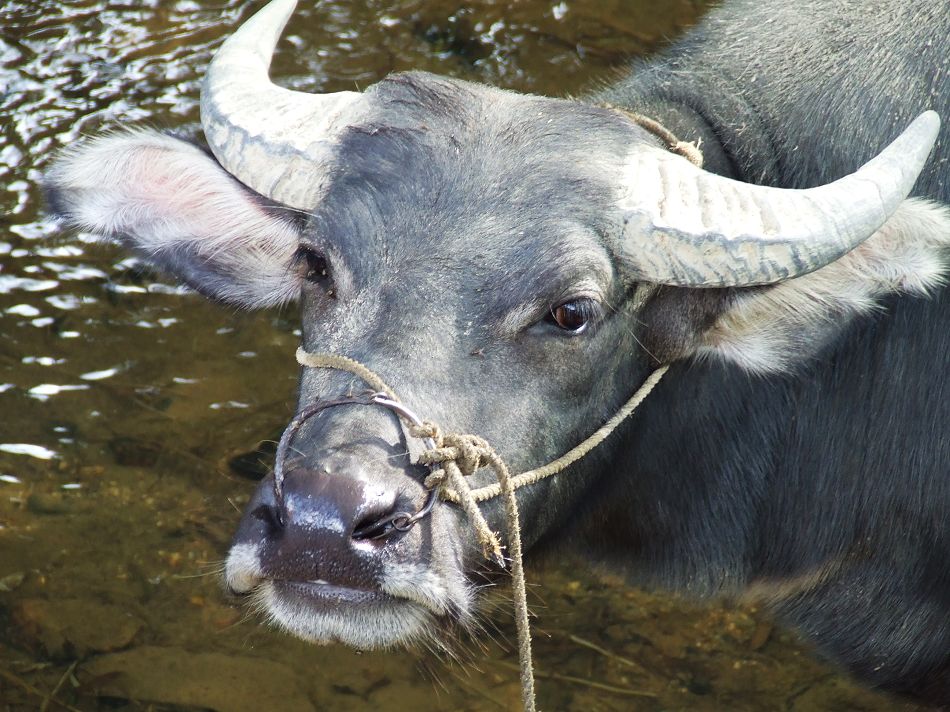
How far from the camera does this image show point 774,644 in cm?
425

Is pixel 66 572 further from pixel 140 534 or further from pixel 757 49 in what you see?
pixel 757 49

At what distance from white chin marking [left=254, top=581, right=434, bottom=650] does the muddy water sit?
23.8 inches

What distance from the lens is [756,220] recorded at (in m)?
2.74

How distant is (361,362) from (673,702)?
202cm

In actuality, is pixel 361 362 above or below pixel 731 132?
below

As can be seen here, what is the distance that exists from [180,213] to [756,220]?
1587 millimetres

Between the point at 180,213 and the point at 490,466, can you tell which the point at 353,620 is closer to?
the point at 490,466

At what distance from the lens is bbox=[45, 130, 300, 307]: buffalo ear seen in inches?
127

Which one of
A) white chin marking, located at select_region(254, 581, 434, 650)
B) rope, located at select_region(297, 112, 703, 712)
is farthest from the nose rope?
white chin marking, located at select_region(254, 581, 434, 650)

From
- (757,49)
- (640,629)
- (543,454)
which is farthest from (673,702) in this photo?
(757,49)

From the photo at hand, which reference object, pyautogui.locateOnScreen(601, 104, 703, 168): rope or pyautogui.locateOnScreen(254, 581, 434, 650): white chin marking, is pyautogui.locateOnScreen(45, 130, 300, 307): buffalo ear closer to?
pyautogui.locateOnScreen(601, 104, 703, 168): rope

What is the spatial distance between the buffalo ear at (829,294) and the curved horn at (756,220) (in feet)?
0.48

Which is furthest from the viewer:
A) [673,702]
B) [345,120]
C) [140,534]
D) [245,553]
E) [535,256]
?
[140,534]

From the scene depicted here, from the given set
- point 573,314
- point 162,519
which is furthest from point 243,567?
point 162,519
